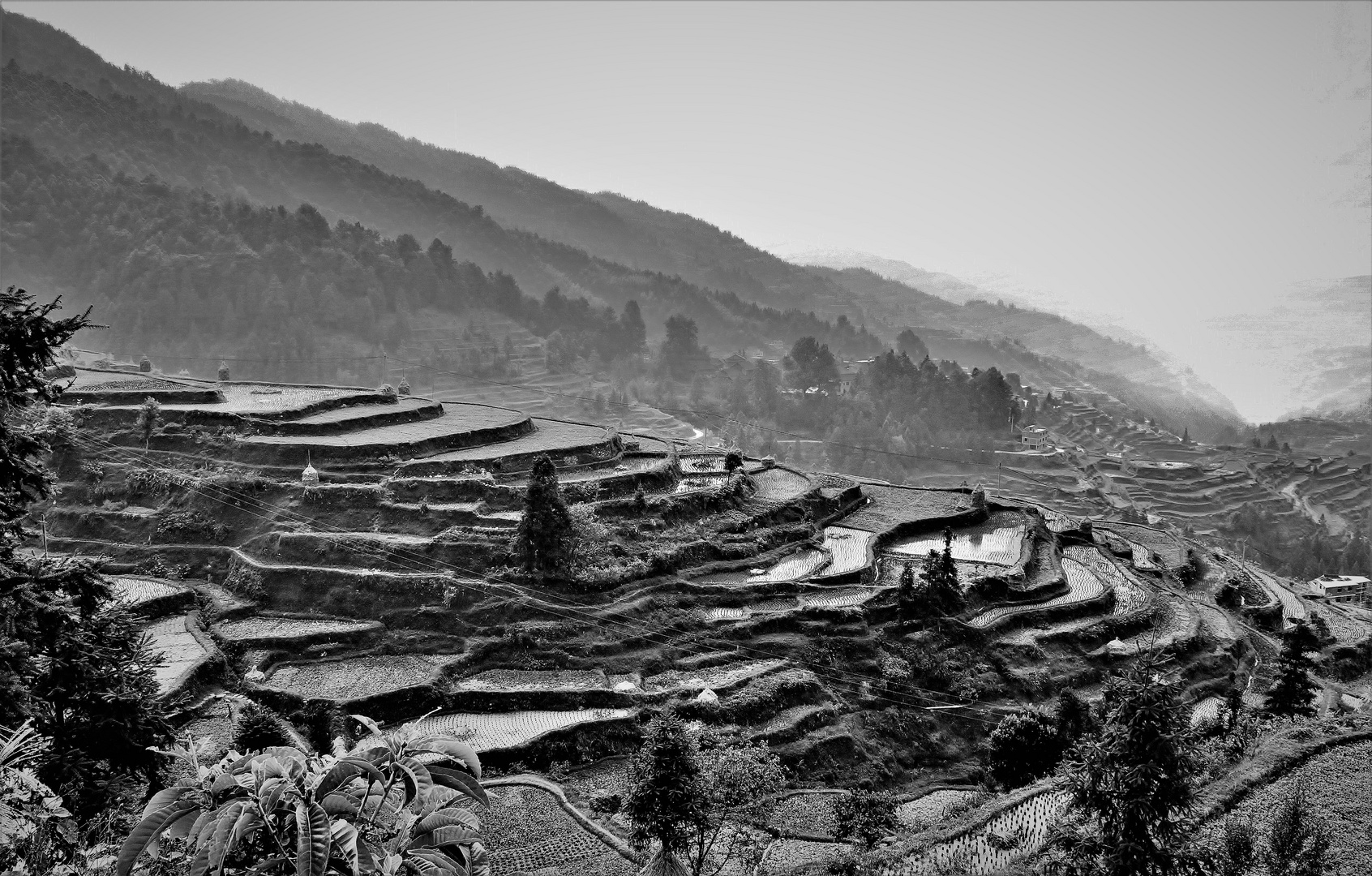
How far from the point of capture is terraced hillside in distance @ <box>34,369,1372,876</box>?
14938 mm

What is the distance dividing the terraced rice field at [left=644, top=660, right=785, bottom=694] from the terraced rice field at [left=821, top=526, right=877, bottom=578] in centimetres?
385

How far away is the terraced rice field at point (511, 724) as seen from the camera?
15.1 meters

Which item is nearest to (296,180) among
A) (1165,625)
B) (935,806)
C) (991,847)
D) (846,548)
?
(846,548)

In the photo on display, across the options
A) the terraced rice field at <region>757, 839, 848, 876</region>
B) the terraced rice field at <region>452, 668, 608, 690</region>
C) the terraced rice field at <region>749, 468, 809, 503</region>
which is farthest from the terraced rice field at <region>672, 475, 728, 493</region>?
the terraced rice field at <region>757, 839, 848, 876</region>

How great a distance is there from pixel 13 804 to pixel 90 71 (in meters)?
112

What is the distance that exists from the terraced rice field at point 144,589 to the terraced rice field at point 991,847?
47.8ft

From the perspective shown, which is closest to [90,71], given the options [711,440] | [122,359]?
[122,359]

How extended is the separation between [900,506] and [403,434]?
14.4 m

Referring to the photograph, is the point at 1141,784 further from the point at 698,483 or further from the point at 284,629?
the point at 698,483

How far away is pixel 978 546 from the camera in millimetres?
25000

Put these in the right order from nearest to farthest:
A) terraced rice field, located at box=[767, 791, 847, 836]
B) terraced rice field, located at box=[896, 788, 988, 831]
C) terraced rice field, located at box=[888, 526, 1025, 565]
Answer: terraced rice field, located at box=[767, 791, 847, 836] < terraced rice field, located at box=[896, 788, 988, 831] < terraced rice field, located at box=[888, 526, 1025, 565]

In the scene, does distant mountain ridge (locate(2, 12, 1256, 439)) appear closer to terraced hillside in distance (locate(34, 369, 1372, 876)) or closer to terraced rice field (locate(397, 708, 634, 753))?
terraced hillside in distance (locate(34, 369, 1372, 876))

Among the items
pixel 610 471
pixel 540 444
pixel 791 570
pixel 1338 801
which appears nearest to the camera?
pixel 1338 801

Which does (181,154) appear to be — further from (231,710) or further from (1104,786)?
(1104,786)
